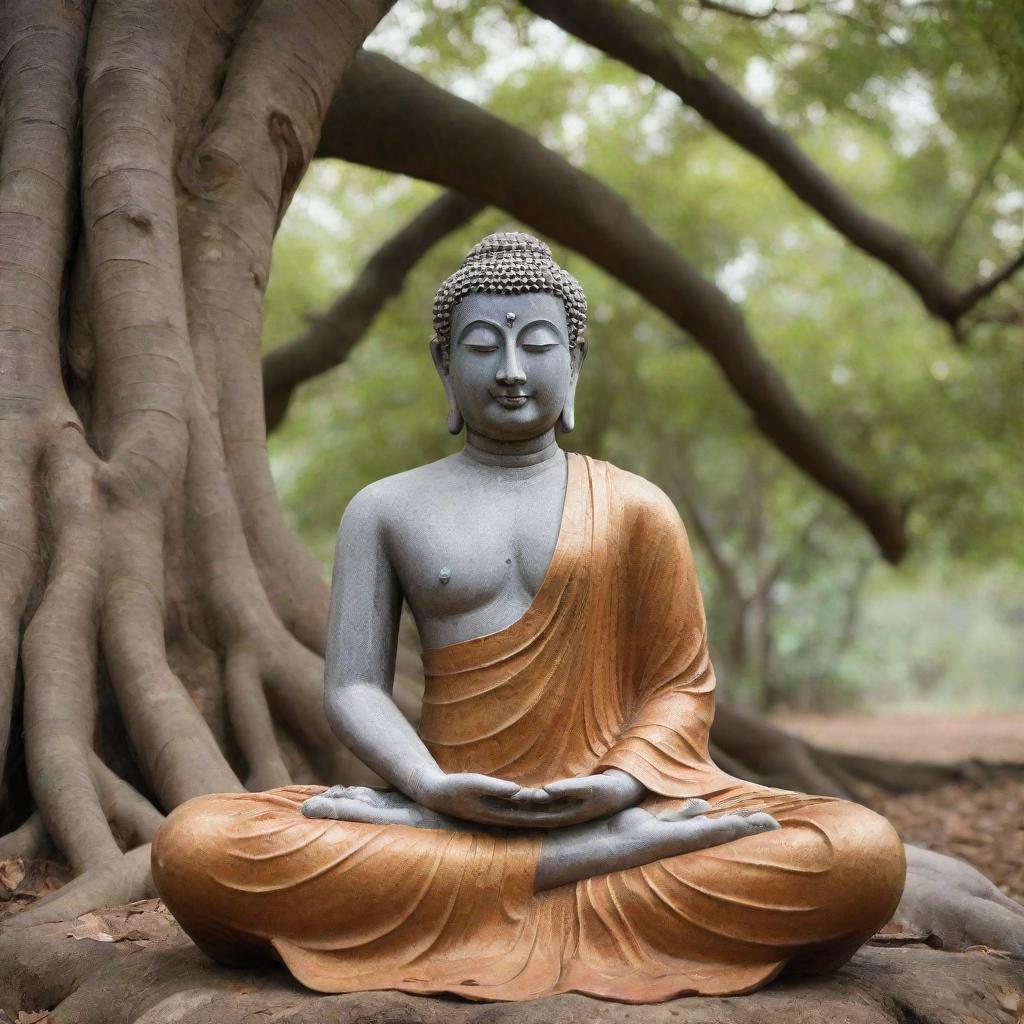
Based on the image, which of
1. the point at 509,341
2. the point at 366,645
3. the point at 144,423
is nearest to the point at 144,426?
the point at 144,423

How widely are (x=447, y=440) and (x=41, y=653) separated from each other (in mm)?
10611

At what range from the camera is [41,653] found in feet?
15.8

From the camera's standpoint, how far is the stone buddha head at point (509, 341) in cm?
404

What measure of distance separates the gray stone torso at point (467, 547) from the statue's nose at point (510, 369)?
0.33 meters

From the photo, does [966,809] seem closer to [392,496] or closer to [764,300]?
[392,496]

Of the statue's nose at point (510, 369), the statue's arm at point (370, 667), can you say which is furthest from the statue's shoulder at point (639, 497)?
the statue's arm at point (370, 667)

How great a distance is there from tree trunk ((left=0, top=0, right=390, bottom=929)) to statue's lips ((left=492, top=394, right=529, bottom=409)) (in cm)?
173

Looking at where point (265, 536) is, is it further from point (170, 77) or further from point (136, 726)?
point (170, 77)

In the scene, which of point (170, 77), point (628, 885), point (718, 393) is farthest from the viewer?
point (718, 393)

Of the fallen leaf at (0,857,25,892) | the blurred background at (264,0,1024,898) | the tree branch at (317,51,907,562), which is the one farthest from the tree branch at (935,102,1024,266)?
the fallen leaf at (0,857,25,892)

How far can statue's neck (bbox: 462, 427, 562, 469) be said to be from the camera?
4.19 meters

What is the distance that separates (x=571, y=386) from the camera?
4.23 meters

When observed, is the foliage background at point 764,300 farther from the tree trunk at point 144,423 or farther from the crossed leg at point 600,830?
the crossed leg at point 600,830

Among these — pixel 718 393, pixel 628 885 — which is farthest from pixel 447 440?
pixel 628 885
